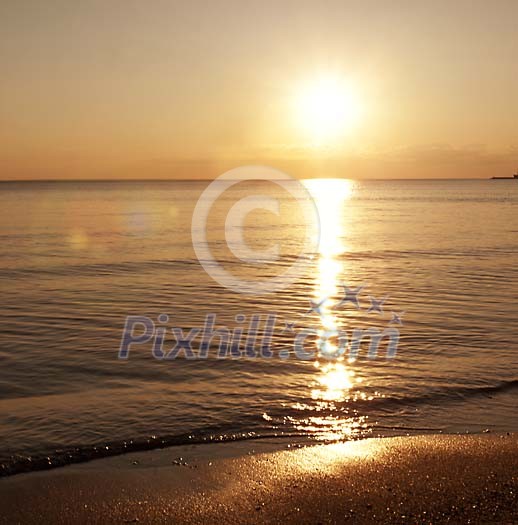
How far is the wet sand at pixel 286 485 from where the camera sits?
19.0 ft

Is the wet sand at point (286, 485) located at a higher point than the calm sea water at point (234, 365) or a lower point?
lower

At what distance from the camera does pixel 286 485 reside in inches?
252

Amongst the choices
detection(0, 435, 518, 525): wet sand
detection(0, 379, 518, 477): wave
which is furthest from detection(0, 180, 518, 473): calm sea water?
detection(0, 435, 518, 525): wet sand

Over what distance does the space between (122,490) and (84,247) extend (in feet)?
86.1

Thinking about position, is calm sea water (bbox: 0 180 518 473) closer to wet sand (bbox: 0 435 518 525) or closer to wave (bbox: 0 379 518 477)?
wave (bbox: 0 379 518 477)

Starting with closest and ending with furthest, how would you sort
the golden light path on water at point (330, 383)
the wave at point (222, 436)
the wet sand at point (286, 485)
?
the wet sand at point (286, 485) → the wave at point (222, 436) → the golden light path on water at point (330, 383)

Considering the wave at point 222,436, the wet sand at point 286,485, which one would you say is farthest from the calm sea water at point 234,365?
the wet sand at point 286,485

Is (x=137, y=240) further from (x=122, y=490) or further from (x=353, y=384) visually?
(x=122, y=490)

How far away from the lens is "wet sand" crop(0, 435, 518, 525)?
579cm

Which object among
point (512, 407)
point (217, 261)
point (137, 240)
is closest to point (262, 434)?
point (512, 407)

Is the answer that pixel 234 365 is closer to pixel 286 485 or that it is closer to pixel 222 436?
pixel 222 436

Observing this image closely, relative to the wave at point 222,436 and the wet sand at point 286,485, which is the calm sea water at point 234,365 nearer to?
the wave at point 222,436

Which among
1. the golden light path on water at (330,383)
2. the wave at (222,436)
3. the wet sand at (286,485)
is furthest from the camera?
the golden light path on water at (330,383)

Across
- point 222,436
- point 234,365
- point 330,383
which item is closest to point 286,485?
point 222,436
